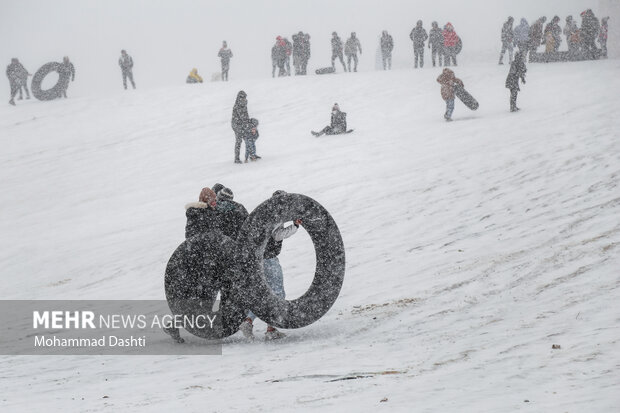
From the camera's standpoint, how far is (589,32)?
2714cm

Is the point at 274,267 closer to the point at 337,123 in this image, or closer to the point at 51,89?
the point at 337,123

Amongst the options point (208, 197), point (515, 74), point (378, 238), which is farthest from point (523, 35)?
point (208, 197)

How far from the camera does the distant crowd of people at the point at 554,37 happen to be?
2719 cm

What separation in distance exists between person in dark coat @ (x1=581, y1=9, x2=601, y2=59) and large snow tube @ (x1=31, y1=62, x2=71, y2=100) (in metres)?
19.0

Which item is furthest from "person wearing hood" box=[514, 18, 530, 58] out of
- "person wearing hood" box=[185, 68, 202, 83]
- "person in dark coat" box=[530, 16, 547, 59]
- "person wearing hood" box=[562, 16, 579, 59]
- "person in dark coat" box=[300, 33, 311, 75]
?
"person wearing hood" box=[185, 68, 202, 83]

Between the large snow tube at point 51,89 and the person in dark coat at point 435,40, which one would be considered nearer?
the person in dark coat at point 435,40

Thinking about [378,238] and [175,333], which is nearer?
[175,333]

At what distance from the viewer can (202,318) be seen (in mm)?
7293

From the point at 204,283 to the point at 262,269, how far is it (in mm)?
583

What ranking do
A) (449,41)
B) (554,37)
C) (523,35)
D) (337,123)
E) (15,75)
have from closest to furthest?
(337,123) < (449,41) < (523,35) < (554,37) < (15,75)

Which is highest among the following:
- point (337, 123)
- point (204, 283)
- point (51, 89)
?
point (51, 89)

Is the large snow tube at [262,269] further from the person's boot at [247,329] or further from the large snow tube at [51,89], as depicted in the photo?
the large snow tube at [51,89]

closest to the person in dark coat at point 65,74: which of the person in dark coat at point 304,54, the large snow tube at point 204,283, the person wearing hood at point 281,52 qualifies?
the person wearing hood at point 281,52

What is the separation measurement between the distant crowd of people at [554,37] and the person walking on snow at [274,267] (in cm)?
2124
